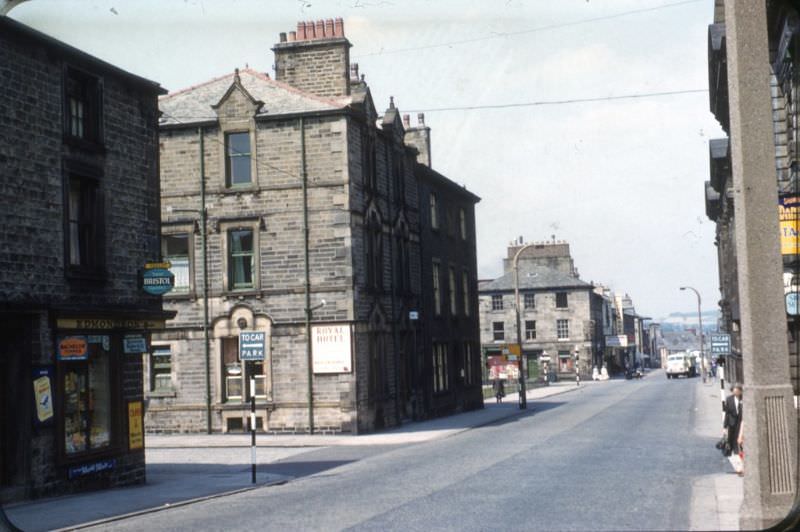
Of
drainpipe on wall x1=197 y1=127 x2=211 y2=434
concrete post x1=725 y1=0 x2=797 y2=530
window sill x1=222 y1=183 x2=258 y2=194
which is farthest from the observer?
drainpipe on wall x1=197 y1=127 x2=211 y2=434

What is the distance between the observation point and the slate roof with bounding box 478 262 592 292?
305 feet

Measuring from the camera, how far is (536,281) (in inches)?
3728

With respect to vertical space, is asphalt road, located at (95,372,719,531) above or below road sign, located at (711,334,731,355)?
below

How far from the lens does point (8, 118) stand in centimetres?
1758

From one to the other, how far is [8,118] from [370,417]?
19.0m

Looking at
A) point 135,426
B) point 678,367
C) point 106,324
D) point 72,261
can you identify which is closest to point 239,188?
point 135,426

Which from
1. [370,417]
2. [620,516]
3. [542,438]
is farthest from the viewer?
[370,417]

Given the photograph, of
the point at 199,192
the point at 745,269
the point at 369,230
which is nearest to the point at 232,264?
the point at 199,192

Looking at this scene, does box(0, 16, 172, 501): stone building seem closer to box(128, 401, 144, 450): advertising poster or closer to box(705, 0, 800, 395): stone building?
box(128, 401, 144, 450): advertising poster

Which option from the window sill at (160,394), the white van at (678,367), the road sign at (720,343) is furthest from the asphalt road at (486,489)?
the white van at (678,367)

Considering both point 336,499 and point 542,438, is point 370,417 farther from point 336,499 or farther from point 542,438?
point 336,499

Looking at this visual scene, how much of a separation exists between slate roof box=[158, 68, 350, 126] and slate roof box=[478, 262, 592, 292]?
196 ft

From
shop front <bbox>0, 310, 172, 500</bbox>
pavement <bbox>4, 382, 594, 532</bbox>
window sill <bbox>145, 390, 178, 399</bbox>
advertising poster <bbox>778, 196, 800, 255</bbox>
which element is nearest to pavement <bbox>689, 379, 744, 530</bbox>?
advertising poster <bbox>778, 196, 800, 255</bbox>

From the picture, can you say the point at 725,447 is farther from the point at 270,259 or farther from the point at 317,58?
the point at 317,58
